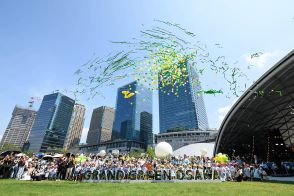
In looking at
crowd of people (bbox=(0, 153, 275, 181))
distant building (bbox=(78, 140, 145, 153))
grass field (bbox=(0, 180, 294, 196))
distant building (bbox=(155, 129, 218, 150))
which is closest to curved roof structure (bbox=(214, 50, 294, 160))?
crowd of people (bbox=(0, 153, 275, 181))

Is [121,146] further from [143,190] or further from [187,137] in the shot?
[143,190]

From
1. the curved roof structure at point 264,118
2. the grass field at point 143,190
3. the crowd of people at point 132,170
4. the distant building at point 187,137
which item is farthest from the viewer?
the distant building at point 187,137

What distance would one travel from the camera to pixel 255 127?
155 feet

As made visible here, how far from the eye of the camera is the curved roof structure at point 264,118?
90.1 feet

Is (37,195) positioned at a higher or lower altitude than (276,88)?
lower

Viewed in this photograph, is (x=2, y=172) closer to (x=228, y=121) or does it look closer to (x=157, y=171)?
(x=157, y=171)

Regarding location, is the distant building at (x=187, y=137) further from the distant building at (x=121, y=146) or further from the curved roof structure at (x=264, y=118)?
the curved roof structure at (x=264, y=118)

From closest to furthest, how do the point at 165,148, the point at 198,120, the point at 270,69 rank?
the point at 270,69
the point at 165,148
the point at 198,120

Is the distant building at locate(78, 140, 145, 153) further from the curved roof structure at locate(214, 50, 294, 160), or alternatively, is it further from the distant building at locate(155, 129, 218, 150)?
the curved roof structure at locate(214, 50, 294, 160)

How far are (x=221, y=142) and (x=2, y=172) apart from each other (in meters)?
44.7

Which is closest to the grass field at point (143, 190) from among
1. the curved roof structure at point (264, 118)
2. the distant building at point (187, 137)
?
the curved roof structure at point (264, 118)

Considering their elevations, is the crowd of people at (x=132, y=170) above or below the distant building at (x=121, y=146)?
below

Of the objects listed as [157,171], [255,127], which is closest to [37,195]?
[157,171]

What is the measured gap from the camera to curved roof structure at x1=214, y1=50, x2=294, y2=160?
27469 mm
